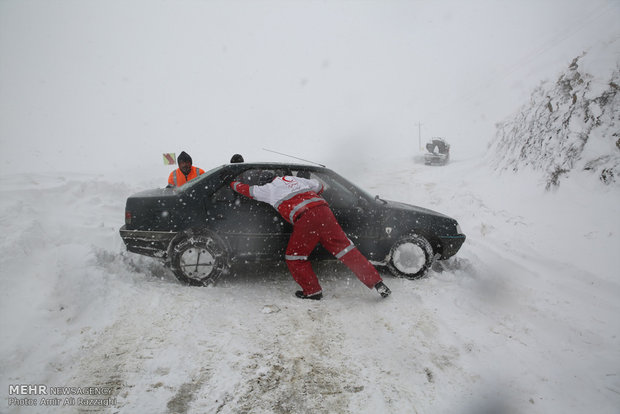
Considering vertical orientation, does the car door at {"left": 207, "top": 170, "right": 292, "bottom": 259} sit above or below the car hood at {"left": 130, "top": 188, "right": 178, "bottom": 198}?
below

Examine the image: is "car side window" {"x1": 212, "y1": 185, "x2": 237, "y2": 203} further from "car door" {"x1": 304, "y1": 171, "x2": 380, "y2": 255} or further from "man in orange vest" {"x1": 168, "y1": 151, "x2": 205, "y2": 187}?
"man in orange vest" {"x1": 168, "y1": 151, "x2": 205, "y2": 187}

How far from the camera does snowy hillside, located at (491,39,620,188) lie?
576 centimetres

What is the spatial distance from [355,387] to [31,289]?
3.12 meters

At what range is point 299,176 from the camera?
4059 millimetres

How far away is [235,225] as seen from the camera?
397 centimetres

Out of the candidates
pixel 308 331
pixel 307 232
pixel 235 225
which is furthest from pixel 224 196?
pixel 308 331

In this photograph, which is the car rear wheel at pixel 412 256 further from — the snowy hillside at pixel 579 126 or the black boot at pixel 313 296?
the snowy hillside at pixel 579 126

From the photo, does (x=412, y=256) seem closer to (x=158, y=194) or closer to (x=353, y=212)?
(x=353, y=212)

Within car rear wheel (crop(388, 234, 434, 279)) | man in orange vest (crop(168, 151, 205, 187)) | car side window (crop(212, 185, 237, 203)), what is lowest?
→ car rear wheel (crop(388, 234, 434, 279))

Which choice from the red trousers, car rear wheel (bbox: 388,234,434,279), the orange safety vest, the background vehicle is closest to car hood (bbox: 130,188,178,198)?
the orange safety vest

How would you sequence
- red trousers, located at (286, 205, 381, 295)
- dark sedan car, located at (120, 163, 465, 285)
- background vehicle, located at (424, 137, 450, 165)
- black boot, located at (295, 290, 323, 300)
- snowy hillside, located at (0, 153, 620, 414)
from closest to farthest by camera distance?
snowy hillside, located at (0, 153, 620, 414) → red trousers, located at (286, 205, 381, 295) → black boot, located at (295, 290, 323, 300) → dark sedan car, located at (120, 163, 465, 285) → background vehicle, located at (424, 137, 450, 165)
